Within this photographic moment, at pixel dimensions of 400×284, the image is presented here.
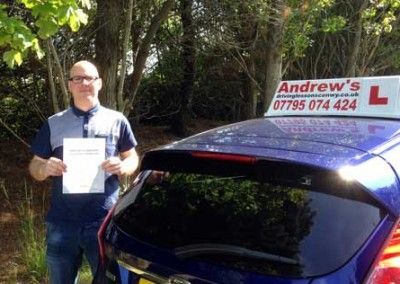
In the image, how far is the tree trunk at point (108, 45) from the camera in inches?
248

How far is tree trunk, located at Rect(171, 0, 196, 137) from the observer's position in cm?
809

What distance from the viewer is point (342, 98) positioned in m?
3.54

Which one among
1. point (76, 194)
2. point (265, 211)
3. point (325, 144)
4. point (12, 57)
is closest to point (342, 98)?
point (325, 144)

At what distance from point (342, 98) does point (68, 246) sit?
1.97 meters

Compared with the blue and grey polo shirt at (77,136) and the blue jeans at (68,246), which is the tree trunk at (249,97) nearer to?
the blue and grey polo shirt at (77,136)

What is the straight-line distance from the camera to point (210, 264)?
229cm

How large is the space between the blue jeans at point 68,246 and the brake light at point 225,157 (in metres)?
1.34

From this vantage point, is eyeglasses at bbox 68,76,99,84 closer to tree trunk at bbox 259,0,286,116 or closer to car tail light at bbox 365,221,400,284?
car tail light at bbox 365,221,400,284

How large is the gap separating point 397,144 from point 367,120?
0.69m

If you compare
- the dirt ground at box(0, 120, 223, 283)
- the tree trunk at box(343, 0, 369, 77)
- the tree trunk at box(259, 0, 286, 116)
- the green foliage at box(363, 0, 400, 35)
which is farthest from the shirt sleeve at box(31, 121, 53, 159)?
the tree trunk at box(343, 0, 369, 77)

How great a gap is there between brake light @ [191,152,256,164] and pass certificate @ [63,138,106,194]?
43.3 inches

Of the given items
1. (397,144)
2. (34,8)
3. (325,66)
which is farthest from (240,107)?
(397,144)

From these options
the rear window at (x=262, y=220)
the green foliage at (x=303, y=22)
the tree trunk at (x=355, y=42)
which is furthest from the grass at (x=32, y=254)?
the tree trunk at (x=355, y=42)

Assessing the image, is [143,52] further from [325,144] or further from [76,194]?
[325,144]
